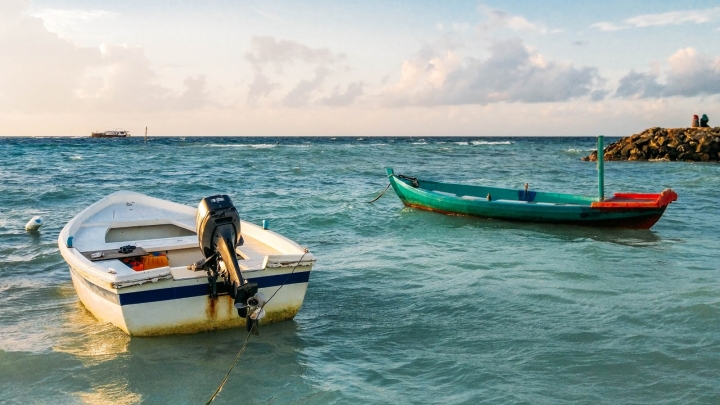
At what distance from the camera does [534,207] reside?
14.7 metres

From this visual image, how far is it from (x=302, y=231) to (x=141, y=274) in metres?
7.94

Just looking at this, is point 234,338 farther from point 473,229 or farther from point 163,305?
point 473,229

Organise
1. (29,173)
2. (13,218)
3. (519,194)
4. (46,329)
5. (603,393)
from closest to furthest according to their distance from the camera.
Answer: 1. (603,393)
2. (46,329)
3. (13,218)
4. (519,194)
5. (29,173)

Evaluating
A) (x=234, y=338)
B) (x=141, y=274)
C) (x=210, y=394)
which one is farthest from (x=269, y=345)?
(x=141, y=274)

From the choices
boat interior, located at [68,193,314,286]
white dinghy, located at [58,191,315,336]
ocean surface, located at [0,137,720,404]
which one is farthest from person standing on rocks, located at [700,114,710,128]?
white dinghy, located at [58,191,315,336]

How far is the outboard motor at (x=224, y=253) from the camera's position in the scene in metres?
6.08

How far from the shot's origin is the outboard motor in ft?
20.0

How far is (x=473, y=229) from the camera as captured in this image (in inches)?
570

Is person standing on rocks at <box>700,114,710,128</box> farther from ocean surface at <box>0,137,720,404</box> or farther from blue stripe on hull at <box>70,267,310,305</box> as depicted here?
blue stripe on hull at <box>70,267,310,305</box>

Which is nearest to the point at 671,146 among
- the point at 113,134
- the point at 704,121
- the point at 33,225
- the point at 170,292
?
the point at 704,121

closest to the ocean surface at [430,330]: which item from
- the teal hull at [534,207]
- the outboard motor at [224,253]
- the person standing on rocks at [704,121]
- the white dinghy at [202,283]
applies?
the white dinghy at [202,283]

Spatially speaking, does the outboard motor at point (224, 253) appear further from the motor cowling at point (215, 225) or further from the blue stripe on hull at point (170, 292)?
the blue stripe on hull at point (170, 292)

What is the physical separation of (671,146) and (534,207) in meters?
29.0

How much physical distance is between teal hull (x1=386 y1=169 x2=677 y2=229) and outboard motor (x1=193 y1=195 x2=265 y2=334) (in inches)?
381
